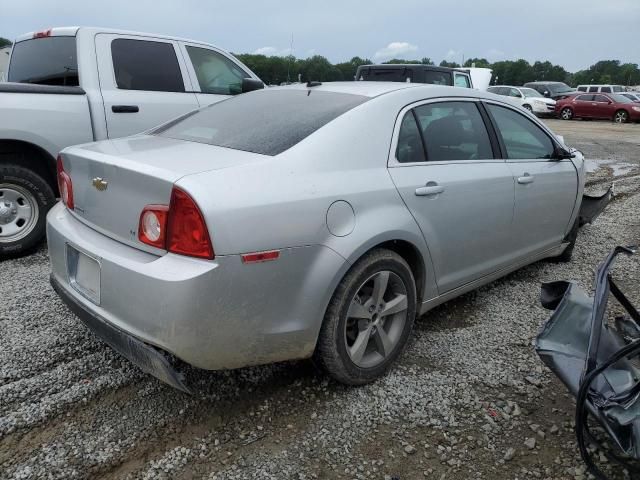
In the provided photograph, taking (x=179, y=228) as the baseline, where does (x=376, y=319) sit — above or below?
below

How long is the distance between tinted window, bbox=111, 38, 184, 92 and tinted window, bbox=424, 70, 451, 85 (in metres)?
7.31

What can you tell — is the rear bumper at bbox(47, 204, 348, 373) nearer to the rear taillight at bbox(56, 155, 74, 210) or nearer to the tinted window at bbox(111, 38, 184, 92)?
the rear taillight at bbox(56, 155, 74, 210)

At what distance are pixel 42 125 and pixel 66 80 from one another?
653 mm

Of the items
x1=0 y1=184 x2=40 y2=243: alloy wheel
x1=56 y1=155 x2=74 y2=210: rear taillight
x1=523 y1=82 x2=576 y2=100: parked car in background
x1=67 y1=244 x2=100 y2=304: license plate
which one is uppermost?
x1=523 y1=82 x2=576 y2=100: parked car in background

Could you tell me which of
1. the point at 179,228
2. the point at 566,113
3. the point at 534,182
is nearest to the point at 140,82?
the point at 179,228

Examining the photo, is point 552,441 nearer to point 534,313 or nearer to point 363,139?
point 534,313

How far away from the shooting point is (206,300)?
81.5 inches

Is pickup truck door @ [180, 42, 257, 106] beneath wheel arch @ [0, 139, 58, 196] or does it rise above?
above

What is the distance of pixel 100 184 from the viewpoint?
8.14 ft

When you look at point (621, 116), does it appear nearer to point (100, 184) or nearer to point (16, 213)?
point (16, 213)

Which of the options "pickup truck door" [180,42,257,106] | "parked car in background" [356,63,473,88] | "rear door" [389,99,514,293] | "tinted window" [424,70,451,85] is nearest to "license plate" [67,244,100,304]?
"rear door" [389,99,514,293]

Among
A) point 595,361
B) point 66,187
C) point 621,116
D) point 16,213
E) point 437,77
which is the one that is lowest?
point 16,213

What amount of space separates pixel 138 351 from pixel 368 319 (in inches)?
44.0

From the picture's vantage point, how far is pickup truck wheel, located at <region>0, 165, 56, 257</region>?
4.30m
